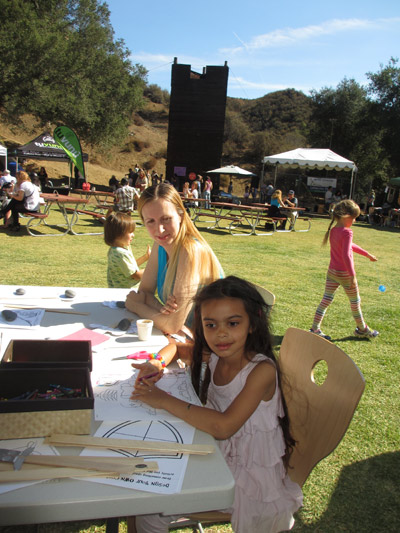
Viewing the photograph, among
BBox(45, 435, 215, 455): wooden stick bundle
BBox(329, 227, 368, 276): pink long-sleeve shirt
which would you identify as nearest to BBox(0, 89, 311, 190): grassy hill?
BBox(329, 227, 368, 276): pink long-sleeve shirt

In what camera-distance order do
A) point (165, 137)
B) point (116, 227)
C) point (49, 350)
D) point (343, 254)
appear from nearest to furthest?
point (49, 350)
point (116, 227)
point (343, 254)
point (165, 137)

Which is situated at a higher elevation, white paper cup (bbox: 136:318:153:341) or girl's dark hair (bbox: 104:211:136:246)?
girl's dark hair (bbox: 104:211:136:246)

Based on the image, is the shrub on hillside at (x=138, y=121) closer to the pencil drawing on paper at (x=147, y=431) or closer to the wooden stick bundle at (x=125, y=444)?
the pencil drawing on paper at (x=147, y=431)

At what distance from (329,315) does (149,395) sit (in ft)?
14.0

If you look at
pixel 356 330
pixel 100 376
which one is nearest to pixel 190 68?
pixel 356 330

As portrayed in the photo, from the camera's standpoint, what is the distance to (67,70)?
25.3 metres

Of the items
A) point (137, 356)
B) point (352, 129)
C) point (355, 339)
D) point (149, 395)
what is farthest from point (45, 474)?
point (352, 129)

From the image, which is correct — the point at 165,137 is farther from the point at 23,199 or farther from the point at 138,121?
the point at 23,199

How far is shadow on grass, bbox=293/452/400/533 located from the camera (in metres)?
2.01

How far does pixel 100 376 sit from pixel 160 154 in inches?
1848

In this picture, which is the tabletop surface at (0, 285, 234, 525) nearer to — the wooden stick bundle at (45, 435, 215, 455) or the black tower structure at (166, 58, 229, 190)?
the wooden stick bundle at (45, 435, 215, 455)

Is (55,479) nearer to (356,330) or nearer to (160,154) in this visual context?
(356,330)

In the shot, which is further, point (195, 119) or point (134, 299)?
point (195, 119)

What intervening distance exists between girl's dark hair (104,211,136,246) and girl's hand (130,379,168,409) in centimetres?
194
